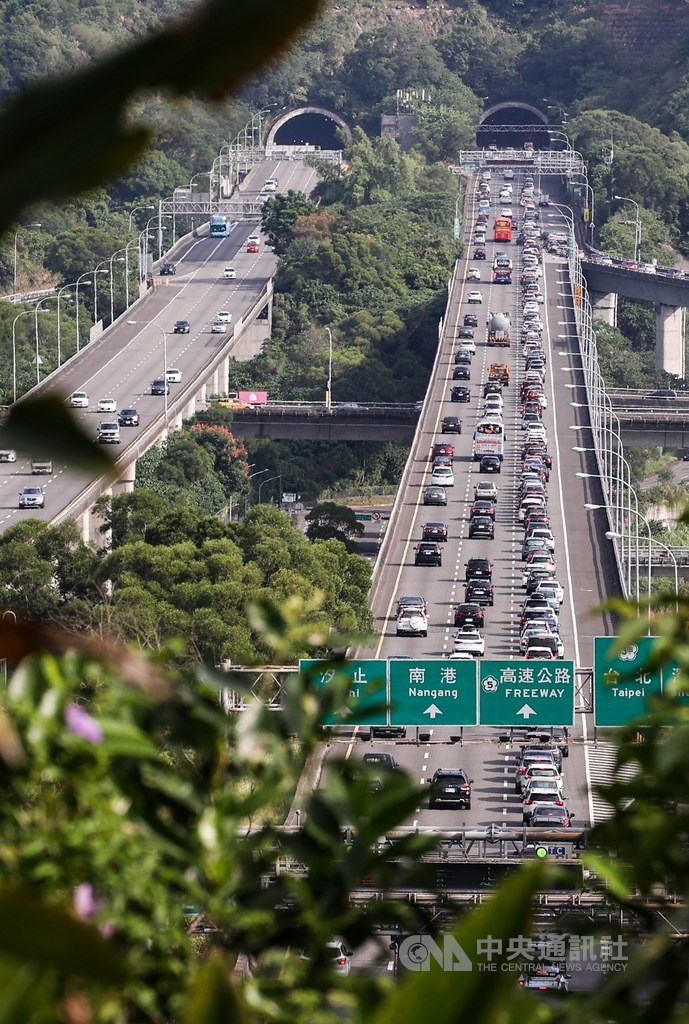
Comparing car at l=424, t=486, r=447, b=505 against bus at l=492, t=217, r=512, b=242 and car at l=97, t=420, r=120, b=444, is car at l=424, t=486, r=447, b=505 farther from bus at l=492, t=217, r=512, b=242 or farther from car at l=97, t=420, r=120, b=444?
bus at l=492, t=217, r=512, b=242

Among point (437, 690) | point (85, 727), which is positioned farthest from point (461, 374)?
point (85, 727)

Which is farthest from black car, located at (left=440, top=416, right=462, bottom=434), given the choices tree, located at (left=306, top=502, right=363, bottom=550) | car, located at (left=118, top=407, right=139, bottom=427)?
car, located at (left=118, top=407, right=139, bottom=427)

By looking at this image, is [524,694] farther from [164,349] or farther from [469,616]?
[164,349]

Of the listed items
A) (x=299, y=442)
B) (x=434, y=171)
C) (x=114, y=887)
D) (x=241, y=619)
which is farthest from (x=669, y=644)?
(x=434, y=171)

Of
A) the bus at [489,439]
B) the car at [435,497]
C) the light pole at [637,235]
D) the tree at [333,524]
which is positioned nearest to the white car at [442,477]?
the car at [435,497]

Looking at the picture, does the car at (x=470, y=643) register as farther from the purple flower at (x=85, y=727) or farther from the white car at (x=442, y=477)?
the purple flower at (x=85, y=727)

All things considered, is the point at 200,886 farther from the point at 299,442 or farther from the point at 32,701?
the point at 299,442
